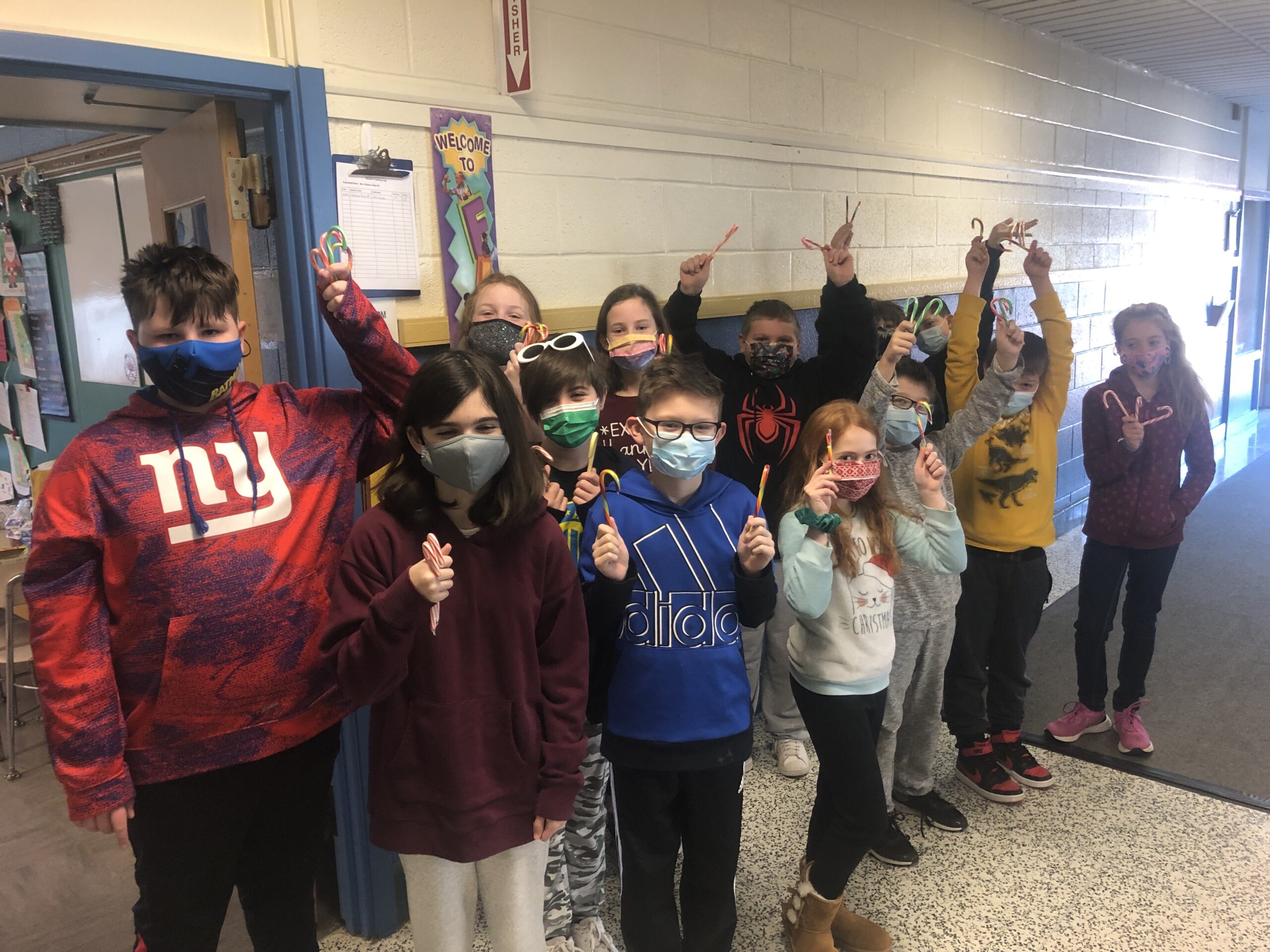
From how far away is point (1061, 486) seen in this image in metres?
5.52

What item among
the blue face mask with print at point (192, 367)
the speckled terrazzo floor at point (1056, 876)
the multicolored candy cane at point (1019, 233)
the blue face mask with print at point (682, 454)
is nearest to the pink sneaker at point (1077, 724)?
the speckled terrazzo floor at point (1056, 876)

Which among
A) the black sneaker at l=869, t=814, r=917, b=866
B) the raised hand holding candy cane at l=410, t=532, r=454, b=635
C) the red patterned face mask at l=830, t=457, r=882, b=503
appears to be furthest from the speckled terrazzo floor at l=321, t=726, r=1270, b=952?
the raised hand holding candy cane at l=410, t=532, r=454, b=635

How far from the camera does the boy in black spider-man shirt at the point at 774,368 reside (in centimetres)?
247

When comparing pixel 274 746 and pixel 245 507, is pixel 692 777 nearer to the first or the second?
pixel 274 746

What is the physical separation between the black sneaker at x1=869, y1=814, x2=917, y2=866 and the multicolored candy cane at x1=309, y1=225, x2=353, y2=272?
6.20ft

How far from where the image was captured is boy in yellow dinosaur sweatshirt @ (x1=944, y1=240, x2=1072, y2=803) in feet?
8.54

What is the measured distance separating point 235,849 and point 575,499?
0.80 m

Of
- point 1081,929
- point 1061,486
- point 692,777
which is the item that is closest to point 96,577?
point 692,777

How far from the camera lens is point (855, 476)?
1846 mm

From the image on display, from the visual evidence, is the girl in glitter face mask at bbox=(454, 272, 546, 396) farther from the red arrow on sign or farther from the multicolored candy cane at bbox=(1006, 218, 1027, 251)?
the multicolored candy cane at bbox=(1006, 218, 1027, 251)

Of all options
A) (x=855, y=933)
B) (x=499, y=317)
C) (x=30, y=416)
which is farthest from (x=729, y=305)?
(x=30, y=416)

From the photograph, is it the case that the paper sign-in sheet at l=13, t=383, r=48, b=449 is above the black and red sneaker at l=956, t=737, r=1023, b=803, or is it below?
above

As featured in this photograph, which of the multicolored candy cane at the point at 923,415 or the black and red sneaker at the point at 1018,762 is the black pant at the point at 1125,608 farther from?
the multicolored candy cane at the point at 923,415

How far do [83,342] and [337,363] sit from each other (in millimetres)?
2415
